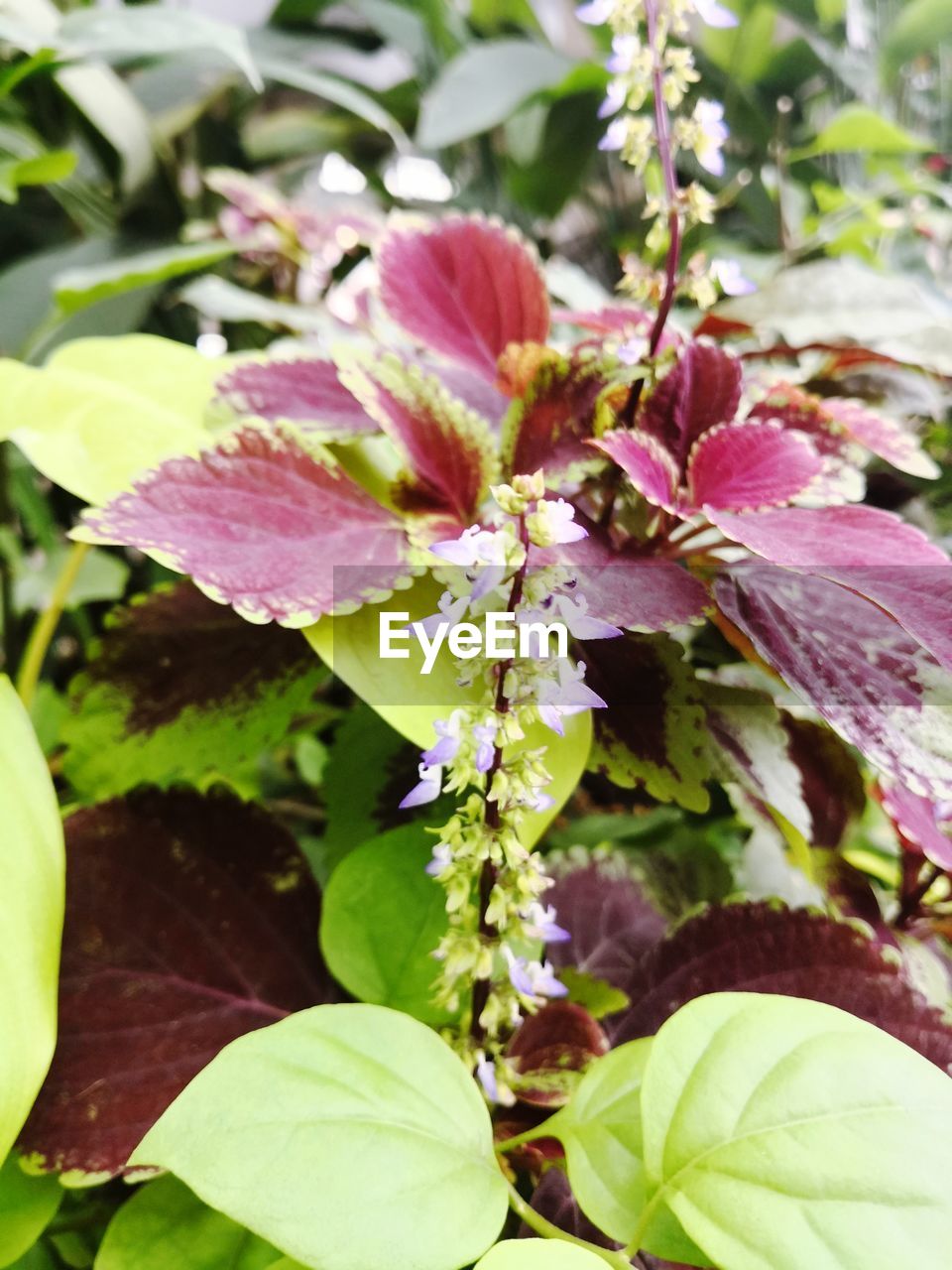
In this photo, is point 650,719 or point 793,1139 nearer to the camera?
point 793,1139

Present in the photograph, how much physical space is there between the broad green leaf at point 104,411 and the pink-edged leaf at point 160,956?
13 centimetres

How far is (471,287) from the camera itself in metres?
0.39

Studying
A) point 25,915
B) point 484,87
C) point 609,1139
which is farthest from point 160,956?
point 484,87

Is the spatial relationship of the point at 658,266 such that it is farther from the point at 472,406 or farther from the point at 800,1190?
the point at 800,1190

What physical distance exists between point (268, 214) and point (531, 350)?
376mm

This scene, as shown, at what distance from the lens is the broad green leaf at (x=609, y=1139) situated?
0.73 ft

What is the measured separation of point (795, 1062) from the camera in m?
0.22

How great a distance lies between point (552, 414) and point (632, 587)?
0.09 m

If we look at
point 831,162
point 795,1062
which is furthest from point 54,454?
point 831,162

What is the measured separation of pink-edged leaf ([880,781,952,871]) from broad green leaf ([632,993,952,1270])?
87mm

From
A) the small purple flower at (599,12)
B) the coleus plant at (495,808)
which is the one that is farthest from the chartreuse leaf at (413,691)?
the small purple flower at (599,12)

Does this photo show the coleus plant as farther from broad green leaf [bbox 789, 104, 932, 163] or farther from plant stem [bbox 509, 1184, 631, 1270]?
broad green leaf [bbox 789, 104, 932, 163]

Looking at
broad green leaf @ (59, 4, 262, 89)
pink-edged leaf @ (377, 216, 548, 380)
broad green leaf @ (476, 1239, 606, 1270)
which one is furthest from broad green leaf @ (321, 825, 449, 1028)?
broad green leaf @ (59, 4, 262, 89)

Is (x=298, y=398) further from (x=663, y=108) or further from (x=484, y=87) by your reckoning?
(x=484, y=87)
